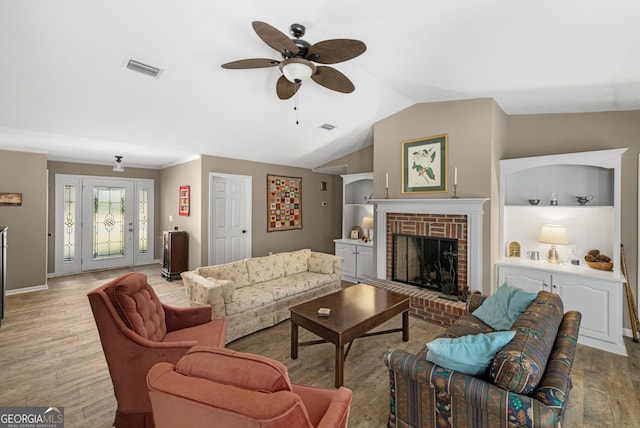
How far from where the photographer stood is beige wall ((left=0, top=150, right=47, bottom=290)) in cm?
438

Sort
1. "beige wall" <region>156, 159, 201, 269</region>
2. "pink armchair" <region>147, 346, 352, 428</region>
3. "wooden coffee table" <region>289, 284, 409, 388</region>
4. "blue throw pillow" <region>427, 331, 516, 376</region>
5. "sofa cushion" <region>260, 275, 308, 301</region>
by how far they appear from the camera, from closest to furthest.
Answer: "pink armchair" <region>147, 346, 352, 428</region> → "blue throw pillow" <region>427, 331, 516, 376</region> → "wooden coffee table" <region>289, 284, 409, 388</region> → "sofa cushion" <region>260, 275, 308, 301</region> → "beige wall" <region>156, 159, 201, 269</region>

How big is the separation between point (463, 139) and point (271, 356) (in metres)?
3.38

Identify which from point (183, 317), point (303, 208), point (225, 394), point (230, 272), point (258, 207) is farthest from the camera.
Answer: point (303, 208)

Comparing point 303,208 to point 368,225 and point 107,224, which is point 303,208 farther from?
point 107,224

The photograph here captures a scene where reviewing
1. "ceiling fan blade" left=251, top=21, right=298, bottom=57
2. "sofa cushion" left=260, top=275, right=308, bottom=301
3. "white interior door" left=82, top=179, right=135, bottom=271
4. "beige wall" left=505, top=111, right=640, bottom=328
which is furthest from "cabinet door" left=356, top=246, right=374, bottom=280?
"white interior door" left=82, top=179, right=135, bottom=271

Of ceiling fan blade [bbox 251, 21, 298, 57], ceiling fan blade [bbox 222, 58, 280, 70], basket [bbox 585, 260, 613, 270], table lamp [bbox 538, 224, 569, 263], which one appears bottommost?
basket [bbox 585, 260, 613, 270]

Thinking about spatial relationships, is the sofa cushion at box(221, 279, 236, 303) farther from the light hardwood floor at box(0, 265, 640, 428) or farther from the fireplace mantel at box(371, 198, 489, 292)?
the fireplace mantel at box(371, 198, 489, 292)

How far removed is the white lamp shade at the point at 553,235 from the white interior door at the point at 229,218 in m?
4.55

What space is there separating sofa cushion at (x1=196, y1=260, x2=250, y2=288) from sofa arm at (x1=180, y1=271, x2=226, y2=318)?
25cm

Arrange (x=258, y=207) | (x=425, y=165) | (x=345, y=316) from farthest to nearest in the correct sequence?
(x=258, y=207) → (x=425, y=165) → (x=345, y=316)

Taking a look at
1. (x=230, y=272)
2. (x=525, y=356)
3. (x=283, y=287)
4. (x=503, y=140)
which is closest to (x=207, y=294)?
(x=230, y=272)

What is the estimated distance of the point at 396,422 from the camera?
177 cm

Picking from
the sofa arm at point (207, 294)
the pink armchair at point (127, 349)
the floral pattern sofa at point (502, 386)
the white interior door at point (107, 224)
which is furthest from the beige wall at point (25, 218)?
the floral pattern sofa at point (502, 386)

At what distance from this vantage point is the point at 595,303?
9.60 feet
